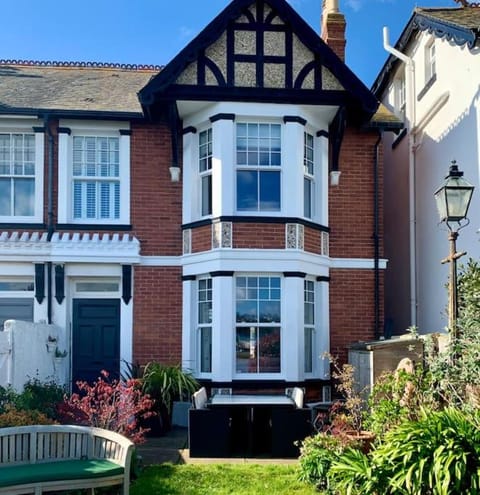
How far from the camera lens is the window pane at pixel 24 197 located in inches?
469

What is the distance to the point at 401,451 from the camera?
5754 millimetres

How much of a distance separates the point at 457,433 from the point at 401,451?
23.5 inches

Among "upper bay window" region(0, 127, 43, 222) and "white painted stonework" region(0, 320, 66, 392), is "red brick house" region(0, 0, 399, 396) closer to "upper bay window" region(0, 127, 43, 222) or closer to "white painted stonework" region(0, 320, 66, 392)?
"upper bay window" region(0, 127, 43, 222)

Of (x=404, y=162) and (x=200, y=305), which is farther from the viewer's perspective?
(x=404, y=162)

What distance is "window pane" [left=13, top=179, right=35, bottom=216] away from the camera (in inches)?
469

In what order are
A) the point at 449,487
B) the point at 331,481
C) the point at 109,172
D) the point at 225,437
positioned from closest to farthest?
the point at 449,487
the point at 331,481
the point at 225,437
the point at 109,172

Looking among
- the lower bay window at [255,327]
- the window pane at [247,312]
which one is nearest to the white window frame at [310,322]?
the lower bay window at [255,327]

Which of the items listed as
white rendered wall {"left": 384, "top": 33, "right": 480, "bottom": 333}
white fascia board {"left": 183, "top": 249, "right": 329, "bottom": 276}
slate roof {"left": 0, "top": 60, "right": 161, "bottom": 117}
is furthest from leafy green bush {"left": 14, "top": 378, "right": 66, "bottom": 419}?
white rendered wall {"left": 384, "top": 33, "right": 480, "bottom": 333}

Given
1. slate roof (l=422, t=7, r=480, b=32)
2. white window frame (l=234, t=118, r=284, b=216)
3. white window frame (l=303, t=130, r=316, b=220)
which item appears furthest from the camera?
white window frame (l=303, t=130, r=316, b=220)

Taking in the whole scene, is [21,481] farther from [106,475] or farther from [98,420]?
[98,420]

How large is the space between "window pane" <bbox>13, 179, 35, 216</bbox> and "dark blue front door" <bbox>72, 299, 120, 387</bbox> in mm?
1982

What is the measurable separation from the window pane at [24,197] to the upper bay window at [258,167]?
13.3ft

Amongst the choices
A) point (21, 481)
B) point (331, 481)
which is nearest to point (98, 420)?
→ point (21, 481)

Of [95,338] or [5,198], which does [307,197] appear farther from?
[5,198]
